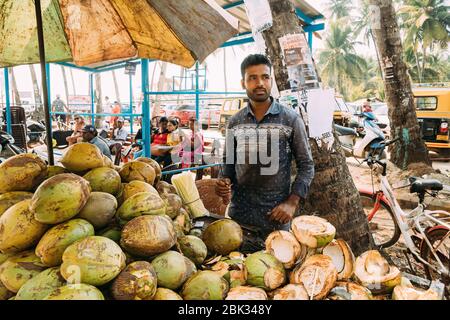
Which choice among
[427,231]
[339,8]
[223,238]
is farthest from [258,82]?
[339,8]

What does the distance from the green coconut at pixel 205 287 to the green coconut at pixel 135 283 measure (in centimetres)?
13

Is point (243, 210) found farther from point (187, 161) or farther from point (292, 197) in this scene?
point (187, 161)

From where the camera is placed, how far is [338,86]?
43938 mm

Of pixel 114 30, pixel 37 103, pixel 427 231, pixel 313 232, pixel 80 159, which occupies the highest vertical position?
pixel 114 30

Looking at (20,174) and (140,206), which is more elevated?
(20,174)

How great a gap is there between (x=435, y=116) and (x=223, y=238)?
1170 centimetres

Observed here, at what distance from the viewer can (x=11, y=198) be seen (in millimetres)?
1448

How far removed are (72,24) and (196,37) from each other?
1227mm

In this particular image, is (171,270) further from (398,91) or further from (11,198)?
(398,91)

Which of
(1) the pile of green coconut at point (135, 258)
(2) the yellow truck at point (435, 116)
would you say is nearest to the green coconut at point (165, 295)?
(1) the pile of green coconut at point (135, 258)

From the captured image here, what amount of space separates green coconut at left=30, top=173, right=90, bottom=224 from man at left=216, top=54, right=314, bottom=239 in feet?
4.12

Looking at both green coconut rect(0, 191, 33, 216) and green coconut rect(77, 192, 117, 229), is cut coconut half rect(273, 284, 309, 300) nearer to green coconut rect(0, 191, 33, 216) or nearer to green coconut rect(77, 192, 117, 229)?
green coconut rect(77, 192, 117, 229)

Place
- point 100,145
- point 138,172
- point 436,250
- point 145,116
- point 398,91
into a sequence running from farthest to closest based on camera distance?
point 398,91 → point 100,145 → point 145,116 → point 436,250 → point 138,172
